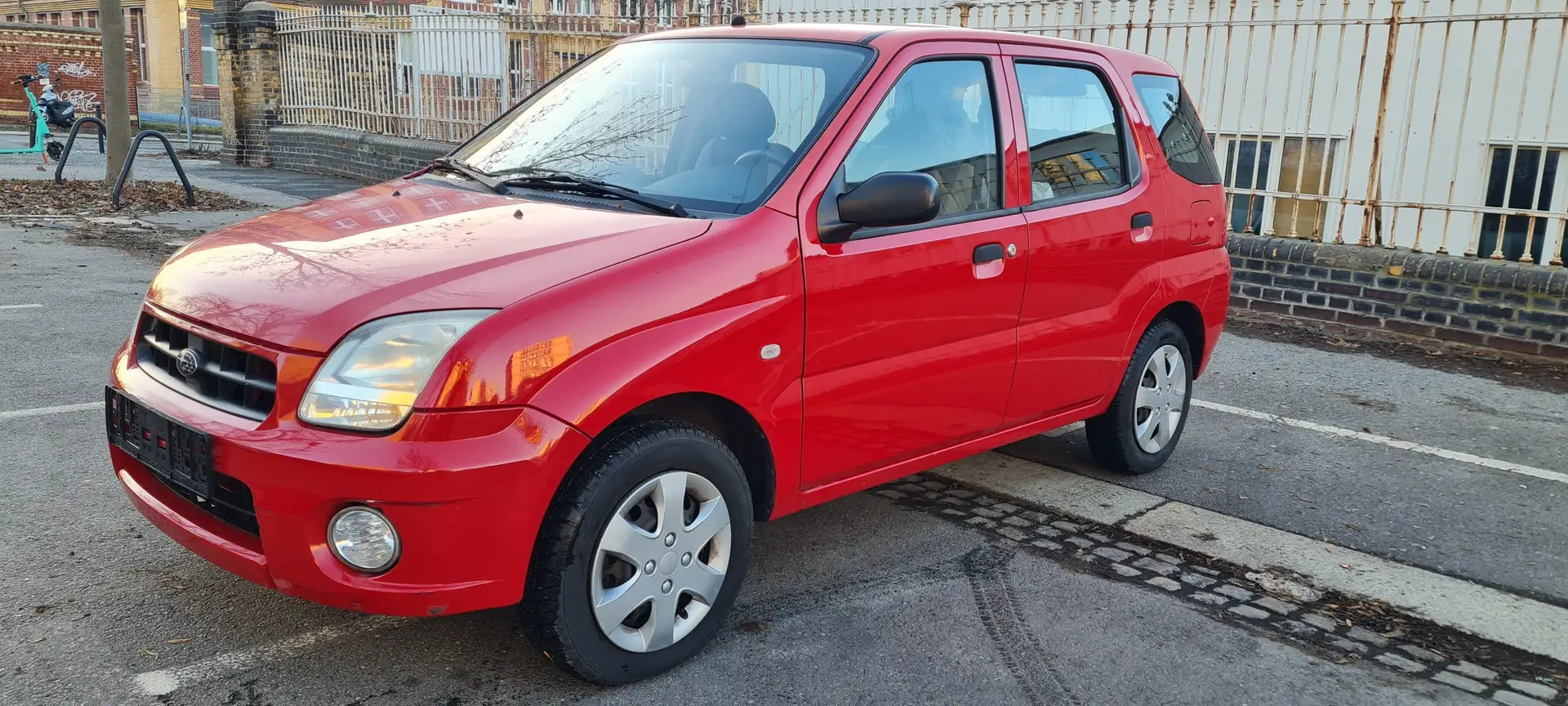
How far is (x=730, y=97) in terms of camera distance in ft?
12.9

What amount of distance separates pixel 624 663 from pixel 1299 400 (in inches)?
201

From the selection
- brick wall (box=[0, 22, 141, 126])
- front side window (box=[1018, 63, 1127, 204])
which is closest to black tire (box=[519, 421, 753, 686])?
front side window (box=[1018, 63, 1127, 204])

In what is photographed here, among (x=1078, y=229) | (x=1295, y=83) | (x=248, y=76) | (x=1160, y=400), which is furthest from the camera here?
(x=248, y=76)

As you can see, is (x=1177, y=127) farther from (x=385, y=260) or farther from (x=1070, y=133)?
(x=385, y=260)

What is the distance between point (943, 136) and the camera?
13.4ft

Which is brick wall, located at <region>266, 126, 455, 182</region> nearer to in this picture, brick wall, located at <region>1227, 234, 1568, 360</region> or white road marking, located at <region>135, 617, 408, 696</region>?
brick wall, located at <region>1227, 234, 1568, 360</region>

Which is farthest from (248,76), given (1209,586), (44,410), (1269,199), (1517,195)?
(1209,586)

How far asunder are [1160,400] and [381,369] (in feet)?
11.7

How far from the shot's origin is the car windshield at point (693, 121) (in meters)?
3.69

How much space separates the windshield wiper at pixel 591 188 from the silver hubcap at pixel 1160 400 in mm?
2465

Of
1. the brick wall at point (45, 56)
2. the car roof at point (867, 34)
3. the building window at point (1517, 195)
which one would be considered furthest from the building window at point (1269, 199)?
the brick wall at point (45, 56)

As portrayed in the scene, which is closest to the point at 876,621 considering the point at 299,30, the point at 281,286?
the point at 281,286

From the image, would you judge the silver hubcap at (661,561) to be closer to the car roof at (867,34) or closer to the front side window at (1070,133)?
the car roof at (867,34)

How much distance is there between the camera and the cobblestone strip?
3506 mm
